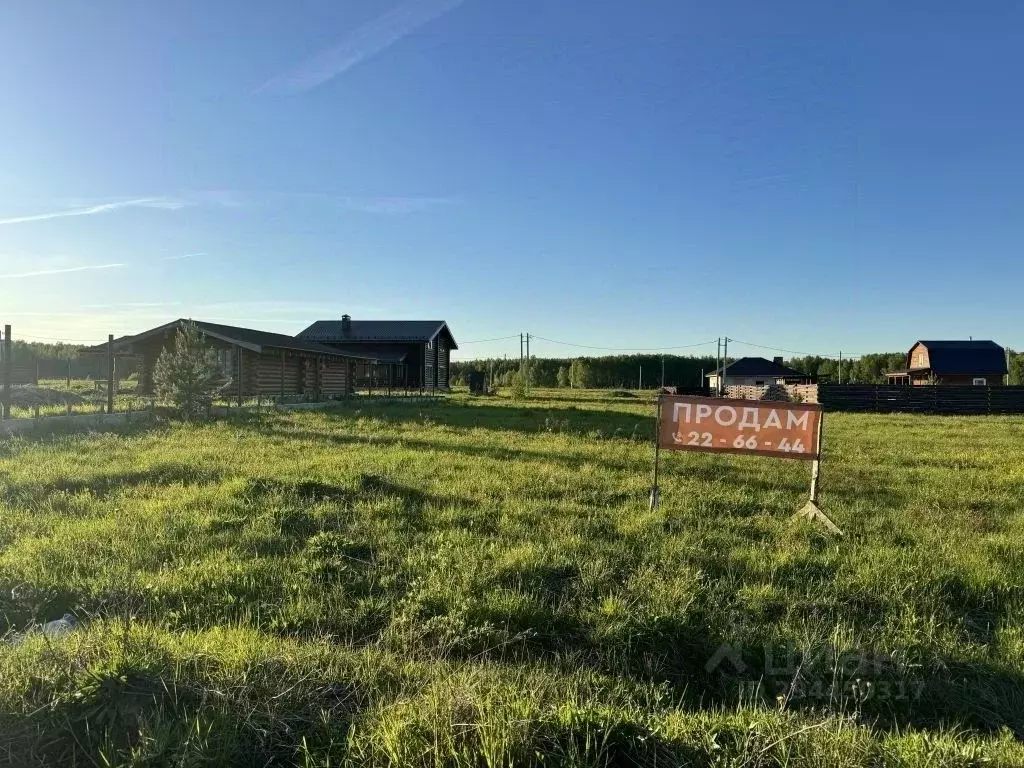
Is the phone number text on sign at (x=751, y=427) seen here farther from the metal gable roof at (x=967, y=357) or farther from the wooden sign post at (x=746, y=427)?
the metal gable roof at (x=967, y=357)

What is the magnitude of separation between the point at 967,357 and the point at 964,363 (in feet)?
2.29

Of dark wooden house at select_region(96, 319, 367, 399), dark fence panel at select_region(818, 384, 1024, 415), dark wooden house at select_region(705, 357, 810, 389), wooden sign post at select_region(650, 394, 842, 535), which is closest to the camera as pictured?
wooden sign post at select_region(650, 394, 842, 535)

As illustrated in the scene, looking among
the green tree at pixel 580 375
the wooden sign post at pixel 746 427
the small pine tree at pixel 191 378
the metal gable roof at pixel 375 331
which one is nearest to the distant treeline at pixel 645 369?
the green tree at pixel 580 375

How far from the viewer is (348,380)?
110ft

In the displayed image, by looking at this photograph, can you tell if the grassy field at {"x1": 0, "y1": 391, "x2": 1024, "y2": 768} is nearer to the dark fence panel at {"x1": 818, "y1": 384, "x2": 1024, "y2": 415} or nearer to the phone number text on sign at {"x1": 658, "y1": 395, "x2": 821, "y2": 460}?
the phone number text on sign at {"x1": 658, "y1": 395, "x2": 821, "y2": 460}

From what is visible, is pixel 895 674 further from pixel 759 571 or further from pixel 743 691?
pixel 759 571

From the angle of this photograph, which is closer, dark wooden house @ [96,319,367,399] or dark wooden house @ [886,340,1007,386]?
dark wooden house @ [96,319,367,399]

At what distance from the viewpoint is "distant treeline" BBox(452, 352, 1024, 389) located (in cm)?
7225

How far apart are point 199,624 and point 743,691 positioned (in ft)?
11.1

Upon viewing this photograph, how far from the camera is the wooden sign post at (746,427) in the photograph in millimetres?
7156

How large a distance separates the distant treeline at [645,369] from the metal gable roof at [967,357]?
44.2ft

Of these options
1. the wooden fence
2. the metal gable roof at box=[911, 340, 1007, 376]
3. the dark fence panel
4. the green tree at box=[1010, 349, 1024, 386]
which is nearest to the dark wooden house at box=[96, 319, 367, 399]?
the wooden fence

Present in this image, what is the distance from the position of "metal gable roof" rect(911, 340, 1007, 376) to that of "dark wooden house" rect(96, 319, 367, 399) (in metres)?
53.7

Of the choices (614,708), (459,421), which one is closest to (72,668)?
(614,708)
